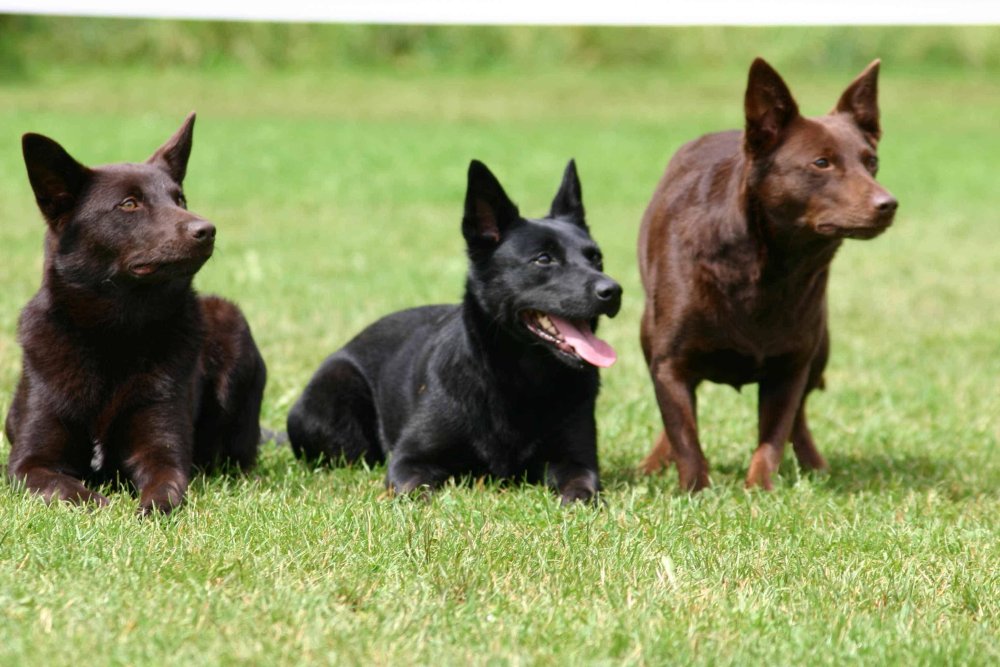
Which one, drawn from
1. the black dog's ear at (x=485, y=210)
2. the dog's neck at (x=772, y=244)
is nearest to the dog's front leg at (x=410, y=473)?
the black dog's ear at (x=485, y=210)

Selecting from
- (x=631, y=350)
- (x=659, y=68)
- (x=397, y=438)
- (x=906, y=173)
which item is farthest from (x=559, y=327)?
(x=659, y=68)

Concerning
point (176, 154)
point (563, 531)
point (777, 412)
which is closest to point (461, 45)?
point (777, 412)

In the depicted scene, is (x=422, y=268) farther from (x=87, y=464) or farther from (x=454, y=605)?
(x=454, y=605)

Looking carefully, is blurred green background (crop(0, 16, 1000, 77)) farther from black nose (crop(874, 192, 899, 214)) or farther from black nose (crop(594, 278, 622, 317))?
black nose (crop(874, 192, 899, 214))

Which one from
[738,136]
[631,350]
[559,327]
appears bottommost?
[631,350]

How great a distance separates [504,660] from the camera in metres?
3.19

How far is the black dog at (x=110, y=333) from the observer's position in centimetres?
464

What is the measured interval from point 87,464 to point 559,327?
1.76 metres

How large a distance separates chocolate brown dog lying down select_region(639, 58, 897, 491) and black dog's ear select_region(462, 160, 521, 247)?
724 millimetres

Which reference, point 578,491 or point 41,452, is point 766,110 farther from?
point 41,452

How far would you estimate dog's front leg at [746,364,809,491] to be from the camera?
5469mm

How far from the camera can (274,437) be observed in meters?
6.16

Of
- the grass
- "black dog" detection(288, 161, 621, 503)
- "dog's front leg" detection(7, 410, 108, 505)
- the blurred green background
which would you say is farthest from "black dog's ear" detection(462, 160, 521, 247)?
the blurred green background

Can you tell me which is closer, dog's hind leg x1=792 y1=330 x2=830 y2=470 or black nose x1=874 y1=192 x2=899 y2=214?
black nose x1=874 y1=192 x2=899 y2=214
